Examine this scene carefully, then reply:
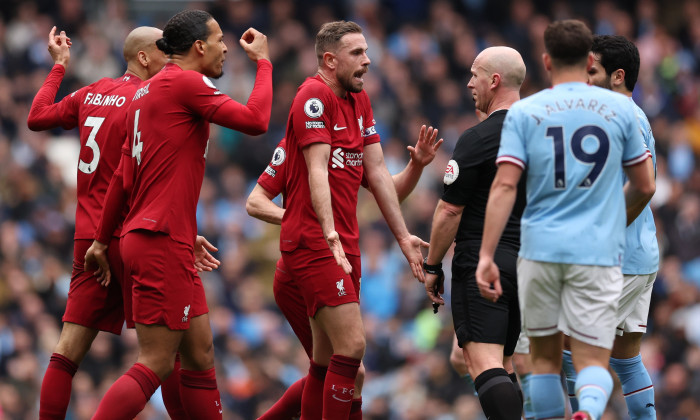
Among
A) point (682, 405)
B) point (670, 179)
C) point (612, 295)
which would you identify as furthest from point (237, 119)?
point (670, 179)

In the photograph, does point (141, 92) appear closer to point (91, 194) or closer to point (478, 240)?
point (91, 194)

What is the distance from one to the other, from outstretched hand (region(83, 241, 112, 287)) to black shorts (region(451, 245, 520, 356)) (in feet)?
8.11

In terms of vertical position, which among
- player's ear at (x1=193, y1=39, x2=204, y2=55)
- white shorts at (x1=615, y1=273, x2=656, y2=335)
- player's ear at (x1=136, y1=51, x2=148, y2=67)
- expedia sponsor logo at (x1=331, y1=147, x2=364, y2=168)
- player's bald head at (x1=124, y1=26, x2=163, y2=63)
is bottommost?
white shorts at (x1=615, y1=273, x2=656, y2=335)

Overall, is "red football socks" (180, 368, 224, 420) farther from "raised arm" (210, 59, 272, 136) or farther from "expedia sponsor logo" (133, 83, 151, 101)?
"expedia sponsor logo" (133, 83, 151, 101)

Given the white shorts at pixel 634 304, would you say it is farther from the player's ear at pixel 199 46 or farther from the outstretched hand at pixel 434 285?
the player's ear at pixel 199 46

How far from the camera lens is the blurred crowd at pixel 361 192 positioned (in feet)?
47.4

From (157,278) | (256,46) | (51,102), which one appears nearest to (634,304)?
(256,46)

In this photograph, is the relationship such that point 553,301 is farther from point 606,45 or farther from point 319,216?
point 606,45

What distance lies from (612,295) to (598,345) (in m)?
0.31

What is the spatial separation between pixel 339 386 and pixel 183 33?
266cm

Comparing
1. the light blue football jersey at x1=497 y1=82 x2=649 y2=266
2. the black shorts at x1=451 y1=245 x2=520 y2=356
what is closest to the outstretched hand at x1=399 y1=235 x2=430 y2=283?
the black shorts at x1=451 y1=245 x2=520 y2=356

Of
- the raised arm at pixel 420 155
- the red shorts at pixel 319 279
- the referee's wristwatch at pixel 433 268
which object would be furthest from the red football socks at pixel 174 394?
the raised arm at pixel 420 155

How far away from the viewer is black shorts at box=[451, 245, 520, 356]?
741 cm

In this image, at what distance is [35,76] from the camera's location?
18.6 meters
